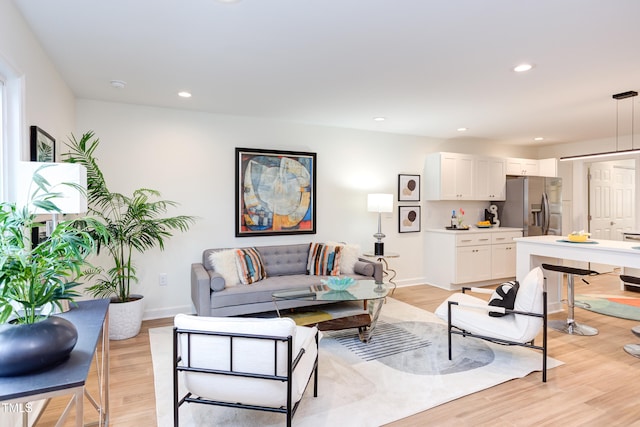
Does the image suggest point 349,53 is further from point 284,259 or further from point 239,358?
point 284,259

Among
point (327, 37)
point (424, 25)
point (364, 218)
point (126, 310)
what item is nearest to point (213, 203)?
point (126, 310)

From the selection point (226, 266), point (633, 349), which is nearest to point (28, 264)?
point (226, 266)

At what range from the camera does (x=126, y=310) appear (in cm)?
367

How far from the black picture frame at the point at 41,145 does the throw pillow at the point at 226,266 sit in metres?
1.76

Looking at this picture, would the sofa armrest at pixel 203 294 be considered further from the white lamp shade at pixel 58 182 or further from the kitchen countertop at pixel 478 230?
the kitchen countertop at pixel 478 230

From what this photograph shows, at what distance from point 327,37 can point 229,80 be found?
4.08 ft

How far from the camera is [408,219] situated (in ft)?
19.7

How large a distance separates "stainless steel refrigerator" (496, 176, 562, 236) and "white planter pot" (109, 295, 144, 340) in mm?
5821

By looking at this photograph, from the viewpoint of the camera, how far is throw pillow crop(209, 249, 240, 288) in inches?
160

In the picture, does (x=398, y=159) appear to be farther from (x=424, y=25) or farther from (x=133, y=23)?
(x=133, y=23)

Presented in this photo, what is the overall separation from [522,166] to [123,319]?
21.9ft

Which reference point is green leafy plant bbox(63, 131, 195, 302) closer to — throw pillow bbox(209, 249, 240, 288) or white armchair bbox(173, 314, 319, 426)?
throw pillow bbox(209, 249, 240, 288)

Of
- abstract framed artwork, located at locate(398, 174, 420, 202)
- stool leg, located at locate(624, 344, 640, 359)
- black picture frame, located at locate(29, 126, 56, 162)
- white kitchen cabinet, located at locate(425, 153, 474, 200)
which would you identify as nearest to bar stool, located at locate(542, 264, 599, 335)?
stool leg, located at locate(624, 344, 640, 359)

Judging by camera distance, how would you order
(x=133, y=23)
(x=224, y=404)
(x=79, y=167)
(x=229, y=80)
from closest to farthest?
(x=79, y=167)
(x=224, y=404)
(x=133, y=23)
(x=229, y=80)
